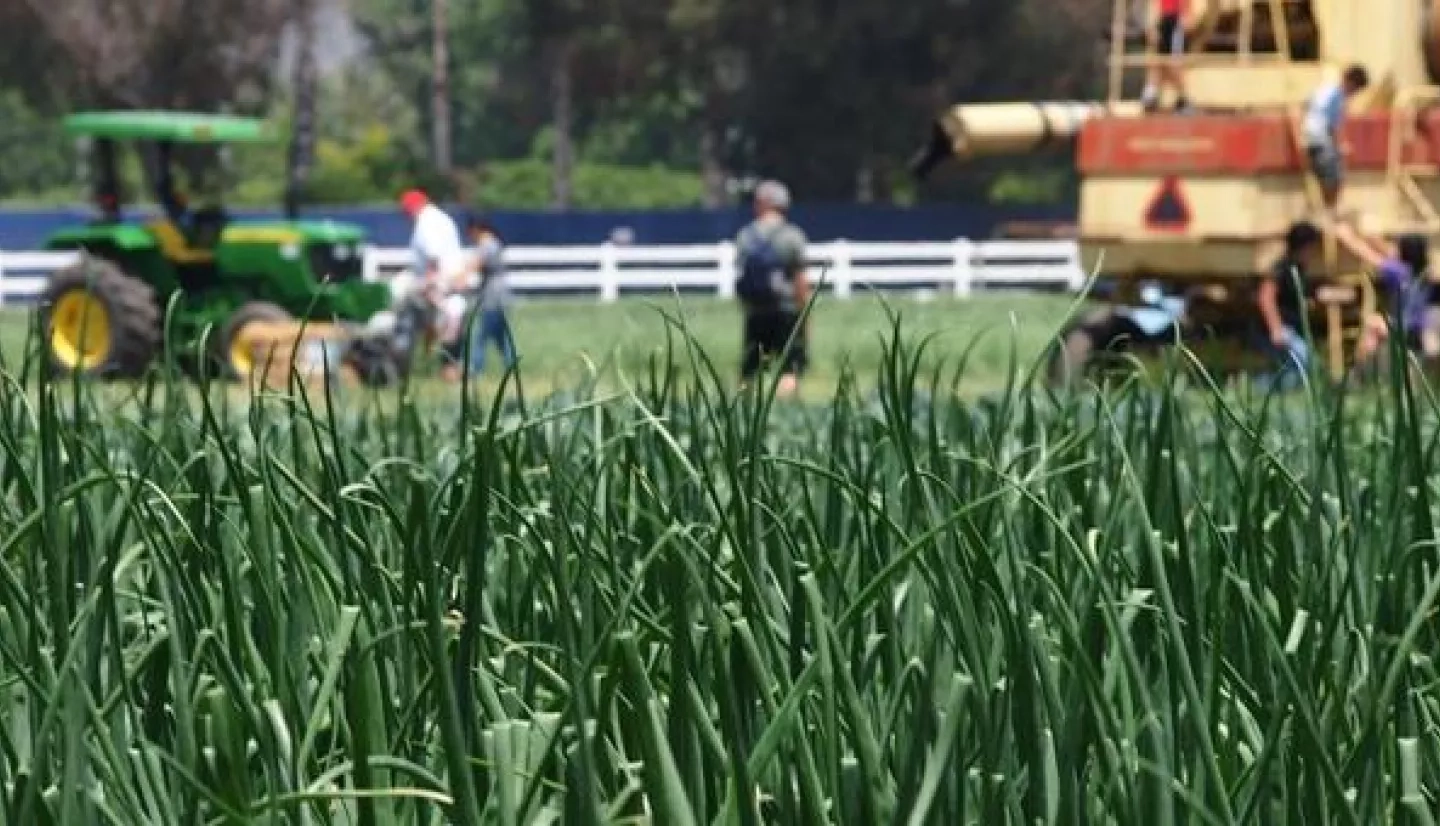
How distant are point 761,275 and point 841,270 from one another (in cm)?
1908

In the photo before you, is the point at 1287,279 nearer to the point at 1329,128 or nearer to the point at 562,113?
the point at 1329,128

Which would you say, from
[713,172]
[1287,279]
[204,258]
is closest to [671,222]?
[713,172]

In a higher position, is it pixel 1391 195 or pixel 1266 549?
pixel 1266 549

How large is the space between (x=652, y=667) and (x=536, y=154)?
93422mm

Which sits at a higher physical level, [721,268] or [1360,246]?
[1360,246]

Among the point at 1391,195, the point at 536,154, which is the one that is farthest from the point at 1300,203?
the point at 536,154

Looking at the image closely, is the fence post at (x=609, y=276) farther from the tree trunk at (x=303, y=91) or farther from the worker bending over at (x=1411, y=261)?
the worker bending over at (x=1411, y=261)

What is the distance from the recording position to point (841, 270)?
118 feet

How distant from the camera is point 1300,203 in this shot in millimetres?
16297

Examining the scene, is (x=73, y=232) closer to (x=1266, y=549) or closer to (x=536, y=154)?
(x=1266, y=549)

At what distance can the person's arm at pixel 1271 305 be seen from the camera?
15.8 meters

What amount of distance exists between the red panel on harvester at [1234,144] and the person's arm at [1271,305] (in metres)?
0.54

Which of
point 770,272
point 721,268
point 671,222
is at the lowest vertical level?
point 671,222

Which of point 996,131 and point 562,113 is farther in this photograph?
point 562,113
